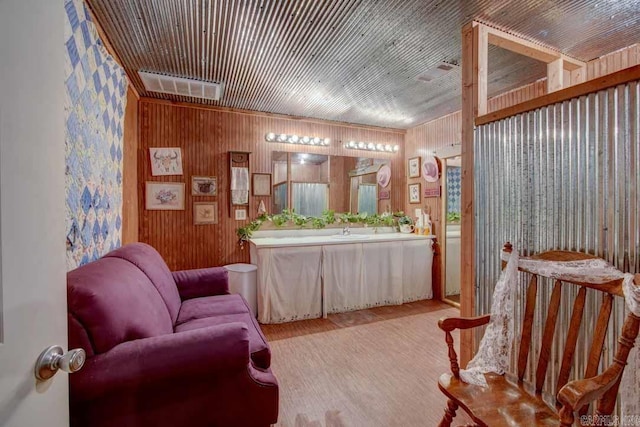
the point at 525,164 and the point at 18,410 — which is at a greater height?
the point at 525,164

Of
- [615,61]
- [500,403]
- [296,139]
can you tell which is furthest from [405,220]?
[500,403]

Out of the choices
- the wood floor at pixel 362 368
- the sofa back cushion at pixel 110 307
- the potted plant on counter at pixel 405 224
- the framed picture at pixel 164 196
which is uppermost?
the framed picture at pixel 164 196

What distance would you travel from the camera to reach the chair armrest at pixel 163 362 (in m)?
1.13

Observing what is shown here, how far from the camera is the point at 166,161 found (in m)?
3.49

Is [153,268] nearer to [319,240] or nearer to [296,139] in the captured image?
[319,240]

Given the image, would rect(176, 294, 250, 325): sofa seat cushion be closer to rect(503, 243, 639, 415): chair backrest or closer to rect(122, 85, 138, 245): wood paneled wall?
rect(122, 85, 138, 245): wood paneled wall

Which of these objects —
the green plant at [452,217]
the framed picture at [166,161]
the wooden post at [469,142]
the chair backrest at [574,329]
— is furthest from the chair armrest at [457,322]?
the framed picture at [166,161]

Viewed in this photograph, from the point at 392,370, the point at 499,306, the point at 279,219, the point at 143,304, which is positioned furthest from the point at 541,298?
the point at 279,219

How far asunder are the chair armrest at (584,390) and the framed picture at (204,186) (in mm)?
3627

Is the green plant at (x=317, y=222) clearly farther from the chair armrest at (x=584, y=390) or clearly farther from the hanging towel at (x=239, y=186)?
the chair armrest at (x=584, y=390)

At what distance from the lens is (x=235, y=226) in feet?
12.4

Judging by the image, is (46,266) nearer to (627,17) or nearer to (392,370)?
(392,370)

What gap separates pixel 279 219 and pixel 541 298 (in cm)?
298

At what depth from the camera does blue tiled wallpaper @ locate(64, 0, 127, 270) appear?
163 centimetres
